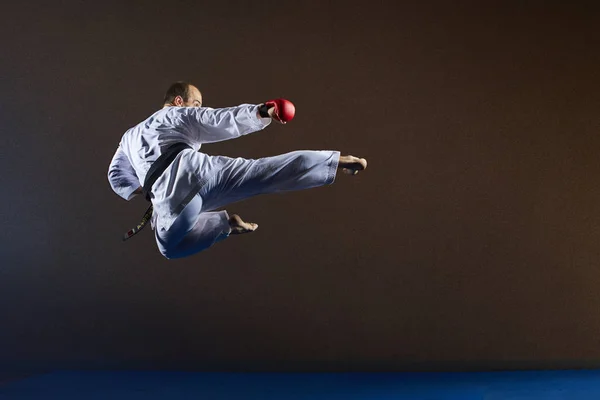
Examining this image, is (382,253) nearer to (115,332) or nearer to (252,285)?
(252,285)

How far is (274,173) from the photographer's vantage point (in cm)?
276

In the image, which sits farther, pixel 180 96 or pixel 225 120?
pixel 180 96

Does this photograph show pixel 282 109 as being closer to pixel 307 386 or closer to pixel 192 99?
pixel 192 99

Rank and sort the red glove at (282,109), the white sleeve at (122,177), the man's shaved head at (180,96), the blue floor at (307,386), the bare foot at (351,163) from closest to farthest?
1. the red glove at (282,109)
2. the bare foot at (351,163)
3. the man's shaved head at (180,96)
4. the white sleeve at (122,177)
5. the blue floor at (307,386)

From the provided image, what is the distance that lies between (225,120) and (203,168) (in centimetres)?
23

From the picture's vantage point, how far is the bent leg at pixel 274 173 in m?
2.75

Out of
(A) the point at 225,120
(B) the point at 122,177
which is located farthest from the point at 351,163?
(B) the point at 122,177

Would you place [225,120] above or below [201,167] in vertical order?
above

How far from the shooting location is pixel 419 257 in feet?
17.2

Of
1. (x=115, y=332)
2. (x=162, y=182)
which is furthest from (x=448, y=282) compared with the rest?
(x=162, y=182)

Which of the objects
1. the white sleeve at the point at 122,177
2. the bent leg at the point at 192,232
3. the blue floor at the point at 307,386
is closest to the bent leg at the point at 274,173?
the bent leg at the point at 192,232

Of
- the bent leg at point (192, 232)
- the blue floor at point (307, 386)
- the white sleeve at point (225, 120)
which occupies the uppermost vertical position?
the white sleeve at point (225, 120)

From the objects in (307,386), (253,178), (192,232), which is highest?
(253,178)

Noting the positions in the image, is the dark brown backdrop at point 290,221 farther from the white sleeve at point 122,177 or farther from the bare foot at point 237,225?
the bare foot at point 237,225
